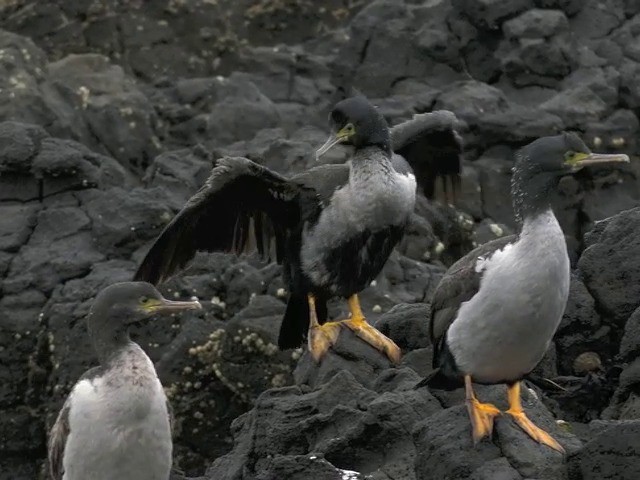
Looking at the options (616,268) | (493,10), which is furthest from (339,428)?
(493,10)

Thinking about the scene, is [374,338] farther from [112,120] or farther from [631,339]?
[112,120]

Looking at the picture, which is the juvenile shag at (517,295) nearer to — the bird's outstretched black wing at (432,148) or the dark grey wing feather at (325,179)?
the dark grey wing feather at (325,179)

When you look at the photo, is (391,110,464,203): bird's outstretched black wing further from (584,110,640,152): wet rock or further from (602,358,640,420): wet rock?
(584,110,640,152): wet rock

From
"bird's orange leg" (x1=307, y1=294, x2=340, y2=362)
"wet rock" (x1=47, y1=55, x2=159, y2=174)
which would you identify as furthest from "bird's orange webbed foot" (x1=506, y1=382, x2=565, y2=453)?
"wet rock" (x1=47, y1=55, x2=159, y2=174)

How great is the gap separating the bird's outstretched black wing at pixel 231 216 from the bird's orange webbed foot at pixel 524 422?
249cm

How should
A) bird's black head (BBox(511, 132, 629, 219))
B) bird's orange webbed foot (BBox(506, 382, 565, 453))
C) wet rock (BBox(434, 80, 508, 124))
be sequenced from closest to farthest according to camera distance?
bird's orange webbed foot (BBox(506, 382, 565, 453)) → bird's black head (BBox(511, 132, 629, 219)) → wet rock (BBox(434, 80, 508, 124))

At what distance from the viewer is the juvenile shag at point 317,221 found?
9.45 metres

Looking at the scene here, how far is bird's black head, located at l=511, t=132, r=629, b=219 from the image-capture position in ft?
24.7

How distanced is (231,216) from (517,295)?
3.04 meters

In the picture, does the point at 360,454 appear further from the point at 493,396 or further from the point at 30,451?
the point at 30,451

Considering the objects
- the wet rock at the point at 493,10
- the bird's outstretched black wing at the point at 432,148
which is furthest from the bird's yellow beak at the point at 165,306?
the wet rock at the point at 493,10

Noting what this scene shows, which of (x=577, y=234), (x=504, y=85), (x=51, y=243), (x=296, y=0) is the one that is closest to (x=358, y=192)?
(x=51, y=243)

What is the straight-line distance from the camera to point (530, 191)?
24.7ft

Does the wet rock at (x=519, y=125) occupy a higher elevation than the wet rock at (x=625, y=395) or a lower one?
lower
